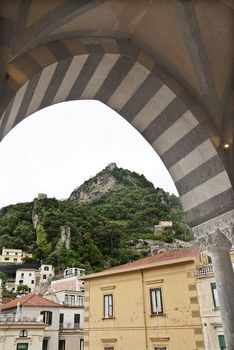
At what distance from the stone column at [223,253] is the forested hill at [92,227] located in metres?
46.3

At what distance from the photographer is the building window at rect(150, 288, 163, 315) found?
10969 millimetres

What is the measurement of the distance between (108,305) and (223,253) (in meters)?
10.8

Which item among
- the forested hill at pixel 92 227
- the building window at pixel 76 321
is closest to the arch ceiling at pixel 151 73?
the building window at pixel 76 321

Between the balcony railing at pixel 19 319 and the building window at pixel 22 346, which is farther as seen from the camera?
the balcony railing at pixel 19 319

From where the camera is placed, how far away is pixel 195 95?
2.47m

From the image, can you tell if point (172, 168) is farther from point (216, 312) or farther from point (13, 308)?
point (13, 308)

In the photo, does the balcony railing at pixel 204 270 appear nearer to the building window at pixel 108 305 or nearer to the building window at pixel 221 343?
the building window at pixel 221 343

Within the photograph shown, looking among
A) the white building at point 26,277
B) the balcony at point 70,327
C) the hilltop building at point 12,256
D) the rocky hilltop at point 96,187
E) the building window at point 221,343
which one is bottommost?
the building window at point 221,343

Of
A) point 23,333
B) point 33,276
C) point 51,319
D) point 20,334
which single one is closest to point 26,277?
point 33,276

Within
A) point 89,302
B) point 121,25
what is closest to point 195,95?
point 121,25

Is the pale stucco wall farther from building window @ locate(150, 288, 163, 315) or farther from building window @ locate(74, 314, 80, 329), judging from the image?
building window @ locate(74, 314, 80, 329)

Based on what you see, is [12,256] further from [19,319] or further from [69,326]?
[19,319]

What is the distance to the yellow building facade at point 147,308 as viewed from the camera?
10250 millimetres

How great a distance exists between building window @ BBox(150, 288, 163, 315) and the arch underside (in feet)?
30.4
